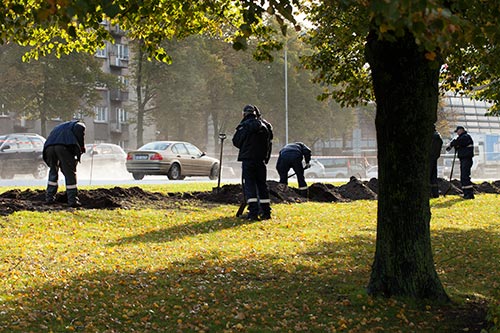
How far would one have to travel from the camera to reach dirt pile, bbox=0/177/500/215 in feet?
50.4

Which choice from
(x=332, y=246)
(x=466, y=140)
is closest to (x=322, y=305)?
Answer: (x=332, y=246)

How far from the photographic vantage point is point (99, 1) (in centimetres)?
543

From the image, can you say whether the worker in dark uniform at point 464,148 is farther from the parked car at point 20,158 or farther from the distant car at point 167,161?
the parked car at point 20,158

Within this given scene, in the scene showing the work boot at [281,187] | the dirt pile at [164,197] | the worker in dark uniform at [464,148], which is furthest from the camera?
the worker in dark uniform at [464,148]

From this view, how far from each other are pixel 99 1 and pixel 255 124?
922 centimetres

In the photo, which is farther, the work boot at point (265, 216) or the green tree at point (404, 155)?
the work boot at point (265, 216)

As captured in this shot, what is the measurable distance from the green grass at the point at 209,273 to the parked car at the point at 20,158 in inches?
733

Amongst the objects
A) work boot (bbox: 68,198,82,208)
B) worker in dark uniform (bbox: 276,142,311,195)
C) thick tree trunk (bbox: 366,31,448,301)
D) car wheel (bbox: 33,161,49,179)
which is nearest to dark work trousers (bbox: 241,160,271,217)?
work boot (bbox: 68,198,82,208)

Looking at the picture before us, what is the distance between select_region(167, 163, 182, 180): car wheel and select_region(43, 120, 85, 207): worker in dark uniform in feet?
54.0

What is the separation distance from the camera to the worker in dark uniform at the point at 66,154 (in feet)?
50.9

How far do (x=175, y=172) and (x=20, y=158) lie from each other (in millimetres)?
6008

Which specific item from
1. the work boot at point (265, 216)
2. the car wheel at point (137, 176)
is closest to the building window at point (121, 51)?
the car wheel at point (137, 176)

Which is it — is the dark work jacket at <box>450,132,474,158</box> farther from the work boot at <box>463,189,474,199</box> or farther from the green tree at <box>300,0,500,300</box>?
the green tree at <box>300,0,500,300</box>

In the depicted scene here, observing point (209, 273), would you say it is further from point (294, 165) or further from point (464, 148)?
point (464, 148)
